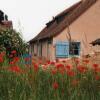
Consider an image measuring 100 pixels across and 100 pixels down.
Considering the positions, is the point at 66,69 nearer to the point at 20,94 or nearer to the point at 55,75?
the point at 55,75

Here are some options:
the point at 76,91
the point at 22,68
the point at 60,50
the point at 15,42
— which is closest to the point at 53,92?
the point at 76,91

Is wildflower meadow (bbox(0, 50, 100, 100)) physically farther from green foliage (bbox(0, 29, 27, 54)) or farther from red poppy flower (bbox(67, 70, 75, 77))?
green foliage (bbox(0, 29, 27, 54))

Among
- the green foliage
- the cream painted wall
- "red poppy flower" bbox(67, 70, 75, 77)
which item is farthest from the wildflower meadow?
the cream painted wall

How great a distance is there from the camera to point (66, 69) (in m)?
7.05

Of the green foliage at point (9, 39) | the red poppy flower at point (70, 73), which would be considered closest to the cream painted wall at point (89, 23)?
the green foliage at point (9, 39)

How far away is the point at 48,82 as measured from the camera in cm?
645

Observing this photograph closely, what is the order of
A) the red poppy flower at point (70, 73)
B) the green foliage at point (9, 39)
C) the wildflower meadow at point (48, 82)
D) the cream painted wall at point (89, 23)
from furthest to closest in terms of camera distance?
1. the cream painted wall at point (89, 23)
2. the green foliage at point (9, 39)
3. the red poppy flower at point (70, 73)
4. the wildflower meadow at point (48, 82)

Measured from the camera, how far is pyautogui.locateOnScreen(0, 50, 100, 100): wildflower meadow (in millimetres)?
5891

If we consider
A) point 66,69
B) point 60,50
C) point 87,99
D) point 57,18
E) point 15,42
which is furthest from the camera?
point 57,18

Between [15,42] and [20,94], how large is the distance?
11.5 m

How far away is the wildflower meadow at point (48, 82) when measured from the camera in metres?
5.89

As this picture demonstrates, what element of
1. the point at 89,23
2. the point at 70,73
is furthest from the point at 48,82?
the point at 89,23

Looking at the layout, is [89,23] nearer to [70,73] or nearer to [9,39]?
[9,39]

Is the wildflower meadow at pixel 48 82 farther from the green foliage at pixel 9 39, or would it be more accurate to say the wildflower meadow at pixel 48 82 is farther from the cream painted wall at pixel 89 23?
the cream painted wall at pixel 89 23
